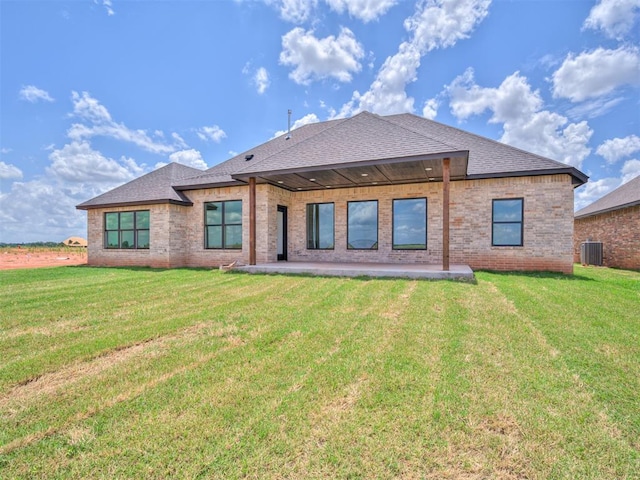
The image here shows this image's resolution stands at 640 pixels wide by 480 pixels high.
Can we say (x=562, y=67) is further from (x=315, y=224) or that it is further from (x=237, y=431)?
(x=237, y=431)

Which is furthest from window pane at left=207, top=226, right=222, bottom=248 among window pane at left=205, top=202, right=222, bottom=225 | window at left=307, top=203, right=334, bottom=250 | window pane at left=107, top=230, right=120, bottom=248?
window pane at left=107, top=230, right=120, bottom=248

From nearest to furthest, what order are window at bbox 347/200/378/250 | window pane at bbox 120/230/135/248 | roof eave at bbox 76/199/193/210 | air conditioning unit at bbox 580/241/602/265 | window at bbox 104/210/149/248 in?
1. window at bbox 347/200/378/250
2. roof eave at bbox 76/199/193/210
3. window at bbox 104/210/149/248
4. window pane at bbox 120/230/135/248
5. air conditioning unit at bbox 580/241/602/265

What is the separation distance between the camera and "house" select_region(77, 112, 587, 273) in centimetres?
1023

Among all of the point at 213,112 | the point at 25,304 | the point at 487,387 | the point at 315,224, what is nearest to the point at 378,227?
the point at 315,224

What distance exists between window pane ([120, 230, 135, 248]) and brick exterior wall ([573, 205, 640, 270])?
71.9 feet

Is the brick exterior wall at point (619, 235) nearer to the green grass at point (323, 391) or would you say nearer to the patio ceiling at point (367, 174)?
the patio ceiling at point (367, 174)

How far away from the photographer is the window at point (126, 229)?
45.8 feet

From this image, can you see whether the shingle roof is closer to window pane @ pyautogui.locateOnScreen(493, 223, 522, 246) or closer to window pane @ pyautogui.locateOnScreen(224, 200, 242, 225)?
window pane @ pyautogui.locateOnScreen(224, 200, 242, 225)

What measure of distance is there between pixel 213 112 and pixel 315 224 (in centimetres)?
1112

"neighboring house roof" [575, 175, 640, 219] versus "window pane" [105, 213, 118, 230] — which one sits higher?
"neighboring house roof" [575, 175, 640, 219]

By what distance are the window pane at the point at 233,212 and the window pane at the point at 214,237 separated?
22.1 inches

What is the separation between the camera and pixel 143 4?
9.98 m

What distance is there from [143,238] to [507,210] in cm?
1489

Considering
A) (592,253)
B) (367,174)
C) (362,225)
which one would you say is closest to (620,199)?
(592,253)
